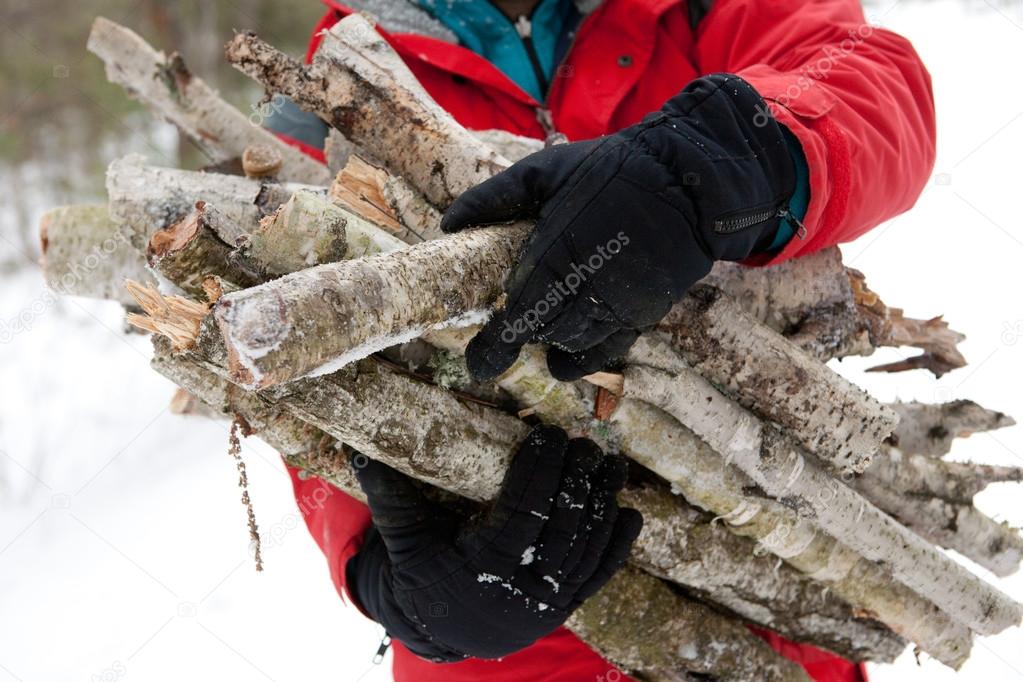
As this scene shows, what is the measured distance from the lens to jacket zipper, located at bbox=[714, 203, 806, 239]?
1175 millimetres

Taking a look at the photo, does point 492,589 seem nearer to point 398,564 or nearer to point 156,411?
point 398,564

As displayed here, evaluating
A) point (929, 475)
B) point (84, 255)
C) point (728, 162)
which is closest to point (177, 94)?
point (84, 255)

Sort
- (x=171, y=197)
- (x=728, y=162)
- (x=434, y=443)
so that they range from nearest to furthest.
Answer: (x=728, y=162), (x=434, y=443), (x=171, y=197)

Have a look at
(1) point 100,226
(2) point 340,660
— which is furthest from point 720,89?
(2) point 340,660

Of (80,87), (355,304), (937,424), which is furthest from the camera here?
(80,87)

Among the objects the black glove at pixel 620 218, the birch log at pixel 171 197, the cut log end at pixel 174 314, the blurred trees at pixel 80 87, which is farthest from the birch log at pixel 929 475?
the blurred trees at pixel 80 87

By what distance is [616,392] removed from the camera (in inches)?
58.8

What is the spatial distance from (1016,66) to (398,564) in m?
6.18

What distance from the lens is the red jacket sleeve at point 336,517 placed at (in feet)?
6.30

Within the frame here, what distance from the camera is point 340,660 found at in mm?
3863

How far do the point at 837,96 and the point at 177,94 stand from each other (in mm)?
1757

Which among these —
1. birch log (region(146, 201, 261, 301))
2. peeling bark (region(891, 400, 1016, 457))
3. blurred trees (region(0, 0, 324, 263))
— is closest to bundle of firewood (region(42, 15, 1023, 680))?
birch log (region(146, 201, 261, 301))

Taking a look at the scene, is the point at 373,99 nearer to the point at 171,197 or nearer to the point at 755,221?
the point at 171,197

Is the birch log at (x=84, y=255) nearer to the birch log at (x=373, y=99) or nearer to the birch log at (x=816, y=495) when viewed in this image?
the birch log at (x=373, y=99)
